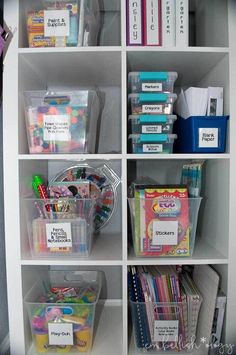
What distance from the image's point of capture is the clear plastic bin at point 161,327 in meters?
0.95

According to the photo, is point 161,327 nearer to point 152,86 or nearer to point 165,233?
point 165,233

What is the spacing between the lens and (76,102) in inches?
36.9

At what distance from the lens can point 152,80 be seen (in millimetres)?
939

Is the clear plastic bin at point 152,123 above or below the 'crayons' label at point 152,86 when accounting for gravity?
below

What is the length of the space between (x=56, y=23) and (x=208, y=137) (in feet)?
1.97

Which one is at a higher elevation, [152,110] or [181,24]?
[181,24]

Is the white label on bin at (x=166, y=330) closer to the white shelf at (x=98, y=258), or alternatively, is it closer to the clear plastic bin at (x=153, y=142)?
the white shelf at (x=98, y=258)

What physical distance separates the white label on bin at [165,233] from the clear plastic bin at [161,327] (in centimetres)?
21

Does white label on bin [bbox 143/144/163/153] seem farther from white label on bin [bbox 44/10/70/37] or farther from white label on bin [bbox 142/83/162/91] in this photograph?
white label on bin [bbox 44/10/70/37]

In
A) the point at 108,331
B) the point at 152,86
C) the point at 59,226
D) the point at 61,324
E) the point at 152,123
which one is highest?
the point at 152,86

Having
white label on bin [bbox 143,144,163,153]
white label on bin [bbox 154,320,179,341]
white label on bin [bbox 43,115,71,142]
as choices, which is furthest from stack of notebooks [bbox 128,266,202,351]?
white label on bin [bbox 43,115,71,142]

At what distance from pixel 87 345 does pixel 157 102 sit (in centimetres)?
84

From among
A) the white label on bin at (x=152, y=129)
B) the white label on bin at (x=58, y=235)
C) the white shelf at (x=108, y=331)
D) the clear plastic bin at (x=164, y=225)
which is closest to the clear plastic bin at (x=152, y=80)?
the white label on bin at (x=152, y=129)

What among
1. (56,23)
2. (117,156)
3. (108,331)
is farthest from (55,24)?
(108,331)
